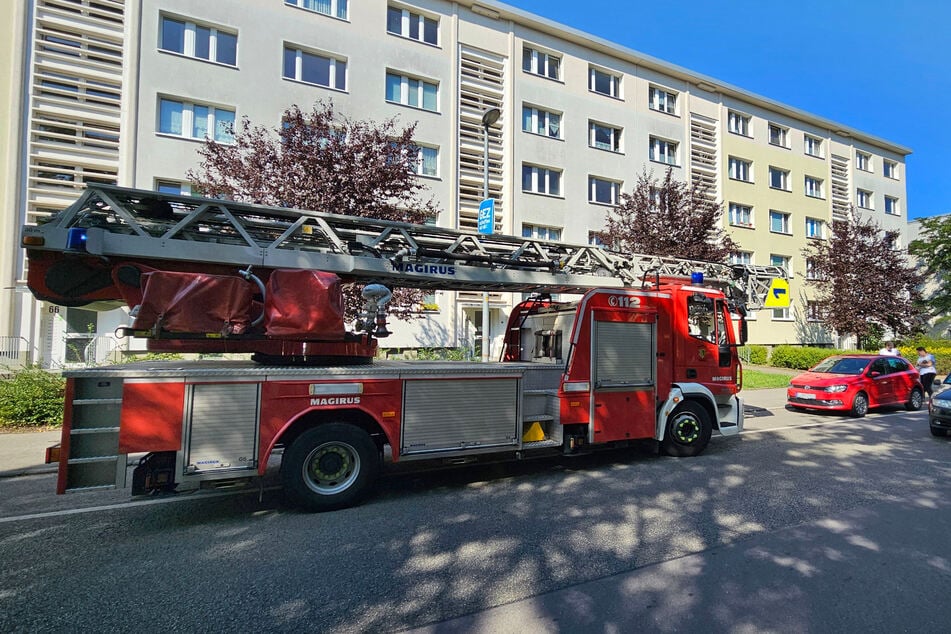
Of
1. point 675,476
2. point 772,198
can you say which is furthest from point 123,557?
point 772,198

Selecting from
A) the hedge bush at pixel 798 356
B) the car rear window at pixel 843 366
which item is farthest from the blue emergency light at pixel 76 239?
the hedge bush at pixel 798 356

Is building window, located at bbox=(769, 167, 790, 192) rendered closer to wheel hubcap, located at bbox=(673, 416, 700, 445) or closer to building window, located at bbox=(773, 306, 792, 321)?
building window, located at bbox=(773, 306, 792, 321)

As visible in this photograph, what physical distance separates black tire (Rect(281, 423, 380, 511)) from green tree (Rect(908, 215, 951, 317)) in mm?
38301

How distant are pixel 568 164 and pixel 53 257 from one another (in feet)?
64.1

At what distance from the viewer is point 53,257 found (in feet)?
15.5

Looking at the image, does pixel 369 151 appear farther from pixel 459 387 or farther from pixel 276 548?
pixel 276 548

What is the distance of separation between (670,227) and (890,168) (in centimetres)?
3017

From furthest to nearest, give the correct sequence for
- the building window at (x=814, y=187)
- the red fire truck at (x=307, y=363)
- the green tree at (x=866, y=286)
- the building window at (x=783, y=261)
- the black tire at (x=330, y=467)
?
the building window at (x=814, y=187) < the building window at (x=783, y=261) < the green tree at (x=866, y=286) < the black tire at (x=330, y=467) < the red fire truck at (x=307, y=363)

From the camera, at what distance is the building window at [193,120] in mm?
15422

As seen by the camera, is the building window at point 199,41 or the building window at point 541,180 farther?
the building window at point 541,180

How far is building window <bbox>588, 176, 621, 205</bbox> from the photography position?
874 inches

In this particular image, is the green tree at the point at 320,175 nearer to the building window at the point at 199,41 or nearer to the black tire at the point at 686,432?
the black tire at the point at 686,432

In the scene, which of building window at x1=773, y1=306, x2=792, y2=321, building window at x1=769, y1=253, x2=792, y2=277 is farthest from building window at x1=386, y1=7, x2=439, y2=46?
building window at x1=773, y1=306, x2=792, y2=321

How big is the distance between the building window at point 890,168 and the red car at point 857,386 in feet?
97.7
